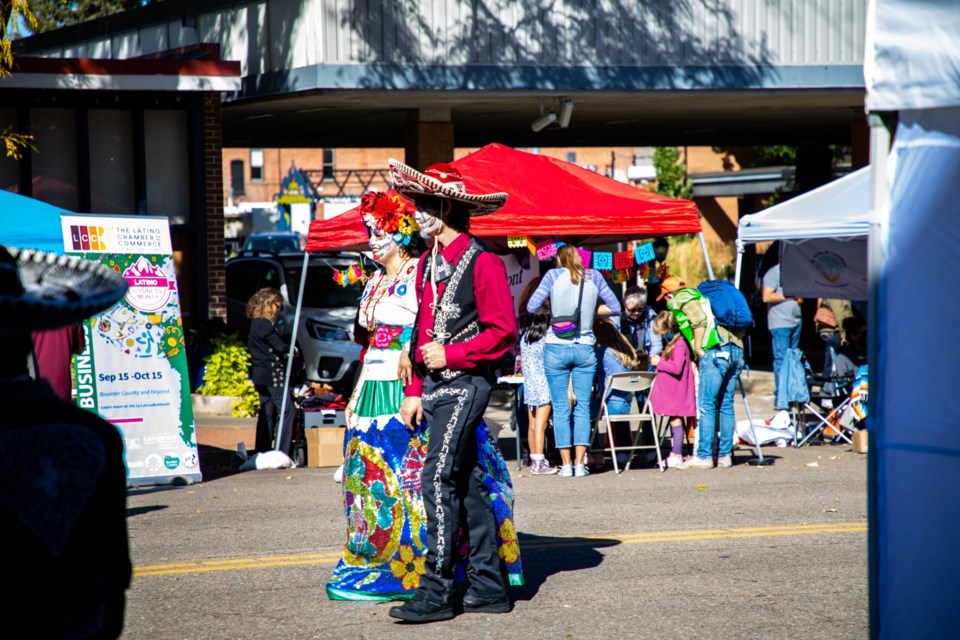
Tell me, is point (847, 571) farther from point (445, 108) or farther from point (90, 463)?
point (445, 108)

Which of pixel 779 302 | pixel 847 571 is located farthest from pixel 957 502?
pixel 779 302

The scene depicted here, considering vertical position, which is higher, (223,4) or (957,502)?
(223,4)

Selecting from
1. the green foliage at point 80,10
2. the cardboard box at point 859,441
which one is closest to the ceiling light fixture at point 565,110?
the cardboard box at point 859,441

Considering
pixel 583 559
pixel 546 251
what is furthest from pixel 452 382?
pixel 546 251

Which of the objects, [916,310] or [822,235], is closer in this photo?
[916,310]

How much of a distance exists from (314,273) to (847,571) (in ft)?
39.1

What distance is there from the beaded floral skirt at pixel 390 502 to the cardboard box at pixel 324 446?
527 cm

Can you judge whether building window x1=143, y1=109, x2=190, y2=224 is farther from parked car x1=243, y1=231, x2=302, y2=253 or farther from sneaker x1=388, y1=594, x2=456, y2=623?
parked car x1=243, y1=231, x2=302, y2=253

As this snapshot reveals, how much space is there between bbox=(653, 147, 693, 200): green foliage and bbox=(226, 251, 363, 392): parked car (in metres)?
24.6

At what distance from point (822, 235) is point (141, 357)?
626cm

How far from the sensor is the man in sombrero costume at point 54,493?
2.57 meters

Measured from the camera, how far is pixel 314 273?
1789 cm

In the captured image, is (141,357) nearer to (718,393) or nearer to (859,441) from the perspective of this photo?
(718,393)

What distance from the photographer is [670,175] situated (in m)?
42.8
